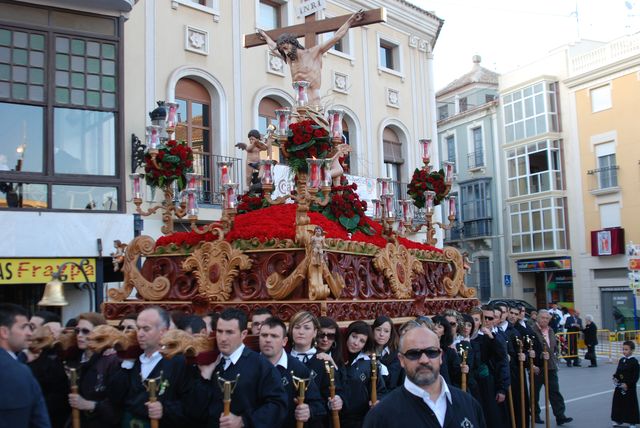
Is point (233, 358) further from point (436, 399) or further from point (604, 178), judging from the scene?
point (604, 178)

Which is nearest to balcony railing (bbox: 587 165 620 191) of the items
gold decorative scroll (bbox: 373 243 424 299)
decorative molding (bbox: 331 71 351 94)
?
decorative molding (bbox: 331 71 351 94)

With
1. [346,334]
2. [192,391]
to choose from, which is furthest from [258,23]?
[192,391]

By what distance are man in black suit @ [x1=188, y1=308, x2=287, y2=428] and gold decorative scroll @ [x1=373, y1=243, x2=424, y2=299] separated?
11.9 feet

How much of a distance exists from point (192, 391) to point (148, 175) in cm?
467

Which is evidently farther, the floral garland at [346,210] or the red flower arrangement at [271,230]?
the floral garland at [346,210]

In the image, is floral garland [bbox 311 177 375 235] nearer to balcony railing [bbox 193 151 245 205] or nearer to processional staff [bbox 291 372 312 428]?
processional staff [bbox 291 372 312 428]

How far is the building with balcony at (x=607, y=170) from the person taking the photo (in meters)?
29.3

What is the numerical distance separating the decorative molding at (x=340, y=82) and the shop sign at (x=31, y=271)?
932 cm

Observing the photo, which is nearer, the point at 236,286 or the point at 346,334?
the point at 346,334

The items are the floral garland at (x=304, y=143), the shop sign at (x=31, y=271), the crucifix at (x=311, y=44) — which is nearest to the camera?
the floral garland at (x=304, y=143)

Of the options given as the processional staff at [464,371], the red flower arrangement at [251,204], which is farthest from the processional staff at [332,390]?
the red flower arrangement at [251,204]

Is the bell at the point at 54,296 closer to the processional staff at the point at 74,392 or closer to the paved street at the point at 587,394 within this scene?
the processional staff at the point at 74,392

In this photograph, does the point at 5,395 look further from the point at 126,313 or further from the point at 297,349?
the point at 126,313

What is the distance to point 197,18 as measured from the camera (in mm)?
17000
